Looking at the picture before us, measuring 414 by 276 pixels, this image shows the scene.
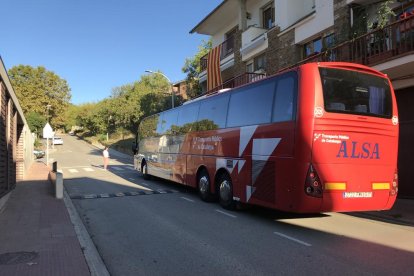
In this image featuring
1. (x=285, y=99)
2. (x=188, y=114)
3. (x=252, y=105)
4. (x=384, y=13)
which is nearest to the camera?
(x=285, y=99)

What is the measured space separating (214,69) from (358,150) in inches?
769

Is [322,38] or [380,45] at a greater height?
[322,38]

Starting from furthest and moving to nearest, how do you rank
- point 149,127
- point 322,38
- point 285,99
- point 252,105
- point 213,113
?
point 149,127
point 322,38
point 213,113
point 252,105
point 285,99

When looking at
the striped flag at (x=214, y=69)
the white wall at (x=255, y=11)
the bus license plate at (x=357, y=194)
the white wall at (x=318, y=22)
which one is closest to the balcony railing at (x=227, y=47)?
the striped flag at (x=214, y=69)

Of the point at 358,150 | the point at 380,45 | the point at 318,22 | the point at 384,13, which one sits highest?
the point at 318,22

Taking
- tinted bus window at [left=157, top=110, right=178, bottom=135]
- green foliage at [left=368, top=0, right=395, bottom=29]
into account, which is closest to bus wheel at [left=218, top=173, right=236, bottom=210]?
tinted bus window at [left=157, top=110, right=178, bottom=135]

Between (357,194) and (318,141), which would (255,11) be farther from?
(357,194)

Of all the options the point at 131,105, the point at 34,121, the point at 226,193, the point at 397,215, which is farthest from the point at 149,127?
the point at 34,121

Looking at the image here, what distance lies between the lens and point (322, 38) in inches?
691

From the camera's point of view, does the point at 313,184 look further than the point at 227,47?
No

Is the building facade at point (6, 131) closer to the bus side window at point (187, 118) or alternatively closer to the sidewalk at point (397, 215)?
the bus side window at point (187, 118)

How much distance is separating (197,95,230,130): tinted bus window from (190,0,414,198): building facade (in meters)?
4.45

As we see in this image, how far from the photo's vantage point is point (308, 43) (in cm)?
1912

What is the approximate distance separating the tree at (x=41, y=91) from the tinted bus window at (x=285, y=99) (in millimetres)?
63554
